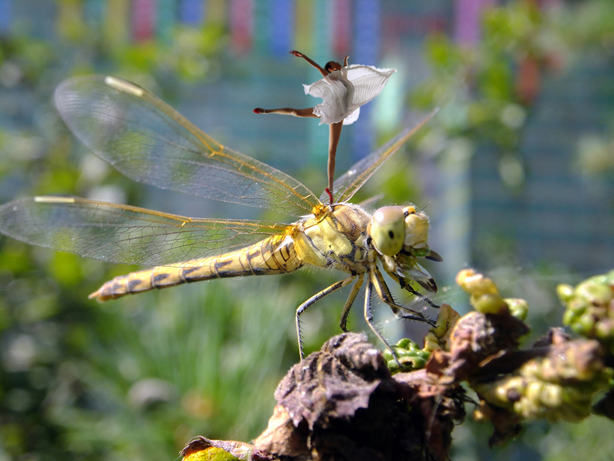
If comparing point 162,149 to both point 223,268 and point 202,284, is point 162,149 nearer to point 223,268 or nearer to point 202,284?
point 223,268

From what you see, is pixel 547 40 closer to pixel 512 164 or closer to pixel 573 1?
pixel 512 164

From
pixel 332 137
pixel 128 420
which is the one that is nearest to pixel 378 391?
pixel 332 137

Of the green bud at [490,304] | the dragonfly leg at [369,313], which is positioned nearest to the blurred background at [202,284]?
the dragonfly leg at [369,313]

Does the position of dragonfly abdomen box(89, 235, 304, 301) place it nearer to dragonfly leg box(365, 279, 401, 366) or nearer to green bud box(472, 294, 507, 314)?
dragonfly leg box(365, 279, 401, 366)

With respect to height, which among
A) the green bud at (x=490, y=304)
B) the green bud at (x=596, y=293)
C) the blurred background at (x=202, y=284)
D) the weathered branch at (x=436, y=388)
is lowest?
the blurred background at (x=202, y=284)

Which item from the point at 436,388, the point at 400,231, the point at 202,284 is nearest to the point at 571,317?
the point at 436,388

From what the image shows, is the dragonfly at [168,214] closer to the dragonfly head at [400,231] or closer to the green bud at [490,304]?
the dragonfly head at [400,231]
